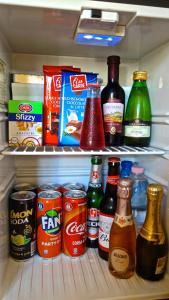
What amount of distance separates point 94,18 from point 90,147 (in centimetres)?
42

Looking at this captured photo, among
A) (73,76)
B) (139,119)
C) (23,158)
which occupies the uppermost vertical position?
(73,76)

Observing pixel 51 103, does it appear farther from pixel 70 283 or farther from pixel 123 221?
pixel 70 283

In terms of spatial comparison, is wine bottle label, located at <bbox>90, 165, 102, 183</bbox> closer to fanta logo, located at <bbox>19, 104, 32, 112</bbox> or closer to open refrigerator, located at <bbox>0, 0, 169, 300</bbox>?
open refrigerator, located at <bbox>0, 0, 169, 300</bbox>

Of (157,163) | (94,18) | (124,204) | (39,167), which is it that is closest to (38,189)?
(39,167)

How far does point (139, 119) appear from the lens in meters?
0.96

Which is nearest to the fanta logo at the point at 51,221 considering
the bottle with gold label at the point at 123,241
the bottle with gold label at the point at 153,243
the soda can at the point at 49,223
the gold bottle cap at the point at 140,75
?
the soda can at the point at 49,223

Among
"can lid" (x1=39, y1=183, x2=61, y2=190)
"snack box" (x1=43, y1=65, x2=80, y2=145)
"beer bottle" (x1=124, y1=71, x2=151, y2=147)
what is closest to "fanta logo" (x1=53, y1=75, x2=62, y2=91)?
"snack box" (x1=43, y1=65, x2=80, y2=145)

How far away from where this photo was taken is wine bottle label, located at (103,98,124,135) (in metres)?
0.94

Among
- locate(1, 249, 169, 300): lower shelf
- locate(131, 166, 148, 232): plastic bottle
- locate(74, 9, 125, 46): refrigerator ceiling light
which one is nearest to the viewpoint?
locate(74, 9, 125, 46): refrigerator ceiling light

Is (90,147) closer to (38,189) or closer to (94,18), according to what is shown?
(38,189)

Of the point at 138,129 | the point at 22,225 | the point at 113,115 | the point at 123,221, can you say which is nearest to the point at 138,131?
the point at 138,129

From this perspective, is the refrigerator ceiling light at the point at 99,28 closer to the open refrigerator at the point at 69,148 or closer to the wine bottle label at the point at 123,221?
the open refrigerator at the point at 69,148

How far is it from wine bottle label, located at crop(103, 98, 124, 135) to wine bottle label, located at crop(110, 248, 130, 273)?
1.42ft

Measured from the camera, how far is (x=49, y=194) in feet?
3.10
